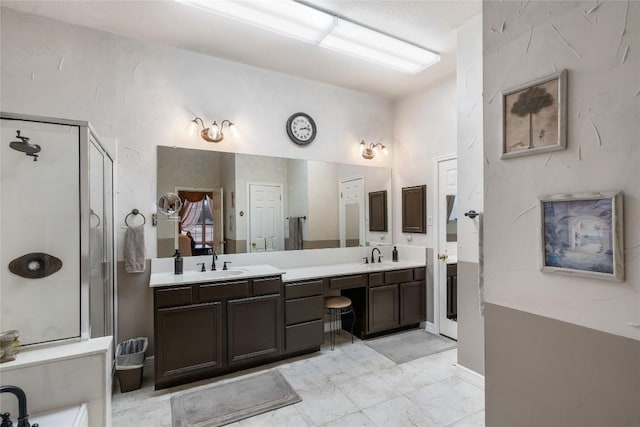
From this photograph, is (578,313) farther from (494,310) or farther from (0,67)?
(0,67)

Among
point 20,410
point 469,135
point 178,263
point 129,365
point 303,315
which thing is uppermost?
point 469,135

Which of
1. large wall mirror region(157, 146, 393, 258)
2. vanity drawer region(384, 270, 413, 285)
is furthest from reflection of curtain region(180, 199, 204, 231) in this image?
vanity drawer region(384, 270, 413, 285)

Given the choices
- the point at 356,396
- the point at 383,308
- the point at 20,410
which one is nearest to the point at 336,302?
the point at 383,308

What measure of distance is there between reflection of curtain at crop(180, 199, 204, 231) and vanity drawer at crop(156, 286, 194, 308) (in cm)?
76

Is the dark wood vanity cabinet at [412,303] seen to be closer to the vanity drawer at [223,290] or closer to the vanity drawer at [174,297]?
the vanity drawer at [223,290]

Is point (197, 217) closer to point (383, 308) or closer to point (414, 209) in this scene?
point (383, 308)

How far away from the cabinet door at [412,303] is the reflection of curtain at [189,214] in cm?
250

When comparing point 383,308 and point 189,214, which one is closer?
point 189,214

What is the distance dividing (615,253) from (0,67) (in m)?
4.04

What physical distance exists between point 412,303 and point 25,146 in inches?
150

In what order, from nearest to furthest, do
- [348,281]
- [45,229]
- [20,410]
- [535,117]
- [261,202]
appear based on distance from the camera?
[535,117]
[20,410]
[45,229]
[348,281]
[261,202]

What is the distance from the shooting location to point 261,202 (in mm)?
3547

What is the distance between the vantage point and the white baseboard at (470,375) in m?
2.61

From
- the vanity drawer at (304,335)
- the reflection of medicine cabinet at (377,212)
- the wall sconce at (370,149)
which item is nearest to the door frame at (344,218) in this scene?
the reflection of medicine cabinet at (377,212)
